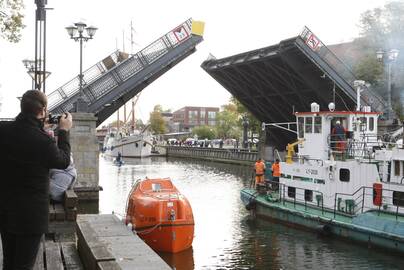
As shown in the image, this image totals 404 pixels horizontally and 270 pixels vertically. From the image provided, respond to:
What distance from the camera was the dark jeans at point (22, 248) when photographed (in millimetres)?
3820

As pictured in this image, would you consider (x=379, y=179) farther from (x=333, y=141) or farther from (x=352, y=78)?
(x=352, y=78)

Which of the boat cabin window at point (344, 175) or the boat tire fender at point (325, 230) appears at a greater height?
the boat cabin window at point (344, 175)

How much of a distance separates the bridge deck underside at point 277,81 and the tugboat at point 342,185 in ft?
17.5

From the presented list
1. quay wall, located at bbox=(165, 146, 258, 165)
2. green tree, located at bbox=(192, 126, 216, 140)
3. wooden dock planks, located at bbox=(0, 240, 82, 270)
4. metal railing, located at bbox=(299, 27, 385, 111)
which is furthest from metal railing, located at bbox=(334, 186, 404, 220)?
green tree, located at bbox=(192, 126, 216, 140)

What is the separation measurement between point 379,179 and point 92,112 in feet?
45.3

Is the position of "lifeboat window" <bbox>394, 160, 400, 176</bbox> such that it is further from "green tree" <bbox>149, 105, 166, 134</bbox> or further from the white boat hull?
"green tree" <bbox>149, 105, 166, 134</bbox>

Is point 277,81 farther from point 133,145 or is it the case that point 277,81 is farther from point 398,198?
point 133,145

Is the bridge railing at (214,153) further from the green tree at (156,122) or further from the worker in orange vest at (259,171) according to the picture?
the green tree at (156,122)

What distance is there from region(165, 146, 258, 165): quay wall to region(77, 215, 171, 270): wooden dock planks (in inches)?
1738

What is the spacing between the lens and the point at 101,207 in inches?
940

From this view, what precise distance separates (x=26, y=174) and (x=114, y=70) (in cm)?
2171

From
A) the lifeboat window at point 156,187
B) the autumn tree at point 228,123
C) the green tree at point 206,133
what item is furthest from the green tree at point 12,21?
the green tree at point 206,133

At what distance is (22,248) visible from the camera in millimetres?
3826

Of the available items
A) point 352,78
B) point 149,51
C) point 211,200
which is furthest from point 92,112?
point 352,78
